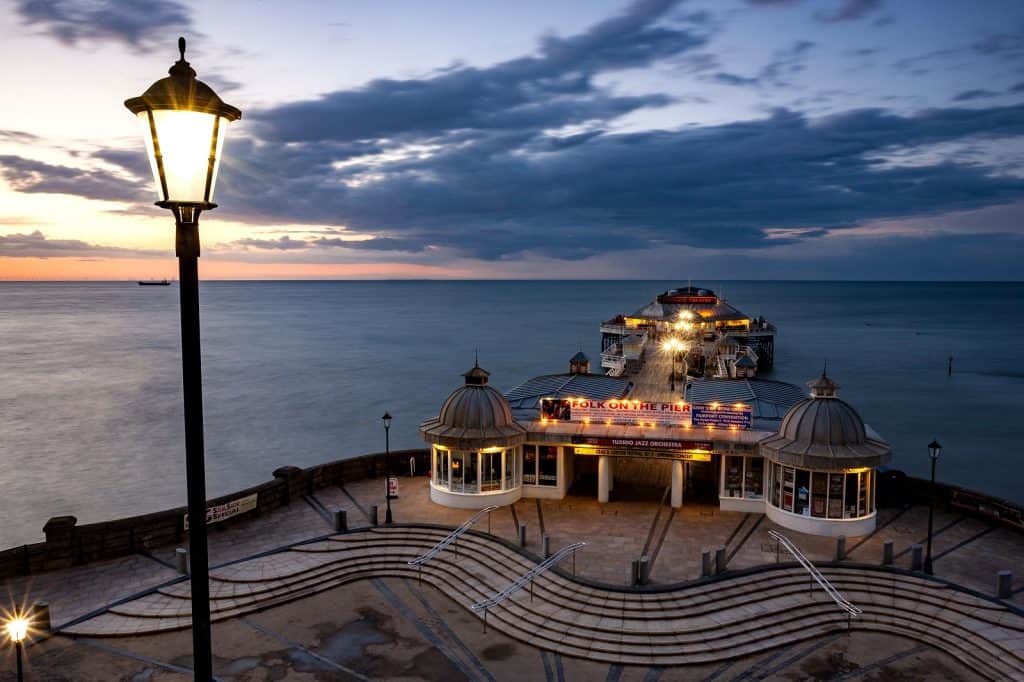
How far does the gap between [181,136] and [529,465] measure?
2836 centimetres

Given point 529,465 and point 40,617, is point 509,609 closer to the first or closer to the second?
point 529,465

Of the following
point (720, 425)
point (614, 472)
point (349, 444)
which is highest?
point (720, 425)

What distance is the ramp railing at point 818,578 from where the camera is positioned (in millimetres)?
23141

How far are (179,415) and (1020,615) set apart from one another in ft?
217

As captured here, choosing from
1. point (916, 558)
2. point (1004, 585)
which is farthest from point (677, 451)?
point (1004, 585)

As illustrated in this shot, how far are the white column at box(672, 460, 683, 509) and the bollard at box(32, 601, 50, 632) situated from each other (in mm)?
23380

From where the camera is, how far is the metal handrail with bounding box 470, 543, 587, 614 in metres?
23.9

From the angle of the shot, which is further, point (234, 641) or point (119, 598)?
point (119, 598)

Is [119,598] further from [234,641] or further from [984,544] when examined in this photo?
[984,544]

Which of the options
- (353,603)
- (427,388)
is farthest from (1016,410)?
(353,603)

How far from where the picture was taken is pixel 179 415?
6862cm

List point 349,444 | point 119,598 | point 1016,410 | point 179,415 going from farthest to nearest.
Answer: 1. point 1016,410
2. point 179,415
3. point 349,444
4. point 119,598

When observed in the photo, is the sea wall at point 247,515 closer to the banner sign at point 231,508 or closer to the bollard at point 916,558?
the banner sign at point 231,508

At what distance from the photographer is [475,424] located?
31.3m
